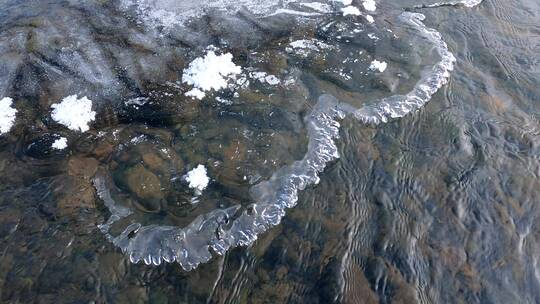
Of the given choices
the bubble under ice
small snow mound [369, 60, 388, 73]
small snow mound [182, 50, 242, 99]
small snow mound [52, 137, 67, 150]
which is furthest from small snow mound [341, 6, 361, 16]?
small snow mound [52, 137, 67, 150]

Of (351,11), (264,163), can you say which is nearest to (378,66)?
(351,11)

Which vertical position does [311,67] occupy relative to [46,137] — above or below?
above

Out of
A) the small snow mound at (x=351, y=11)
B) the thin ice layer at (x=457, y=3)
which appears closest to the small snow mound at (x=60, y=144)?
the small snow mound at (x=351, y=11)

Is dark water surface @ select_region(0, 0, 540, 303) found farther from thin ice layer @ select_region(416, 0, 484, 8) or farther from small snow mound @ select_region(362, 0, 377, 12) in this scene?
thin ice layer @ select_region(416, 0, 484, 8)

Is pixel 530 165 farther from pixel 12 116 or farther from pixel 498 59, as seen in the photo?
pixel 12 116

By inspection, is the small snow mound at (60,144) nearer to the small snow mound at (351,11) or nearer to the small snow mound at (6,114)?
the small snow mound at (6,114)

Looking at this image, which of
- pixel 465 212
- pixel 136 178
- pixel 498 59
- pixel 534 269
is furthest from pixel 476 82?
pixel 136 178

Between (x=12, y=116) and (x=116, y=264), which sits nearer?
(x=116, y=264)
